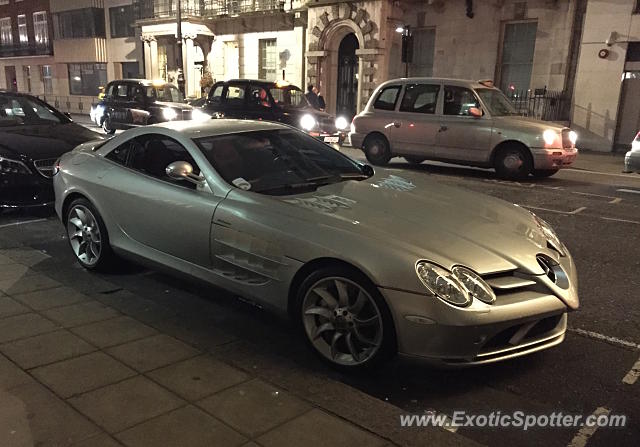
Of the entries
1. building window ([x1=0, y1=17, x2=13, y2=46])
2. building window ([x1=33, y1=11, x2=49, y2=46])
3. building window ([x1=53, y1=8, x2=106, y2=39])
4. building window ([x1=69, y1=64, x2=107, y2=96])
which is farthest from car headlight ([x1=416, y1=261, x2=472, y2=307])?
building window ([x1=0, y1=17, x2=13, y2=46])

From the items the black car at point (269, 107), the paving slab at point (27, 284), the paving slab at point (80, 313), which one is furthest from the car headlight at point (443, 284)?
the black car at point (269, 107)

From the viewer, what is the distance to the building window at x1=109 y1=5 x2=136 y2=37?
33.8 meters

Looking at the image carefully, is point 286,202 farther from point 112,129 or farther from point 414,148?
point 112,129

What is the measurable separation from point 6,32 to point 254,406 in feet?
164

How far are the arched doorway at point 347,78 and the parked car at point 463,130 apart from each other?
11.4m

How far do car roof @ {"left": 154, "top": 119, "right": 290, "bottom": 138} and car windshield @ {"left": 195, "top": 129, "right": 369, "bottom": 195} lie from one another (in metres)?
0.07

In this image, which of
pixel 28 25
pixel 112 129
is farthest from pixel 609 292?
pixel 28 25

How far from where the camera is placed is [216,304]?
453 cm

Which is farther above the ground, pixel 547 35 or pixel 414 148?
pixel 547 35

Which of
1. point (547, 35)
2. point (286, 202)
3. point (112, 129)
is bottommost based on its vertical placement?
point (112, 129)

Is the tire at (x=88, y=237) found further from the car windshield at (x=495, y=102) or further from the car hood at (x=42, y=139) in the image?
the car windshield at (x=495, y=102)

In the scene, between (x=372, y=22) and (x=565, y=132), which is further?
(x=372, y=22)

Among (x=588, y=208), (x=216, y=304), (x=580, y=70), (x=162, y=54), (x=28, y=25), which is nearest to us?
(x=216, y=304)

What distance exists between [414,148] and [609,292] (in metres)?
7.52
